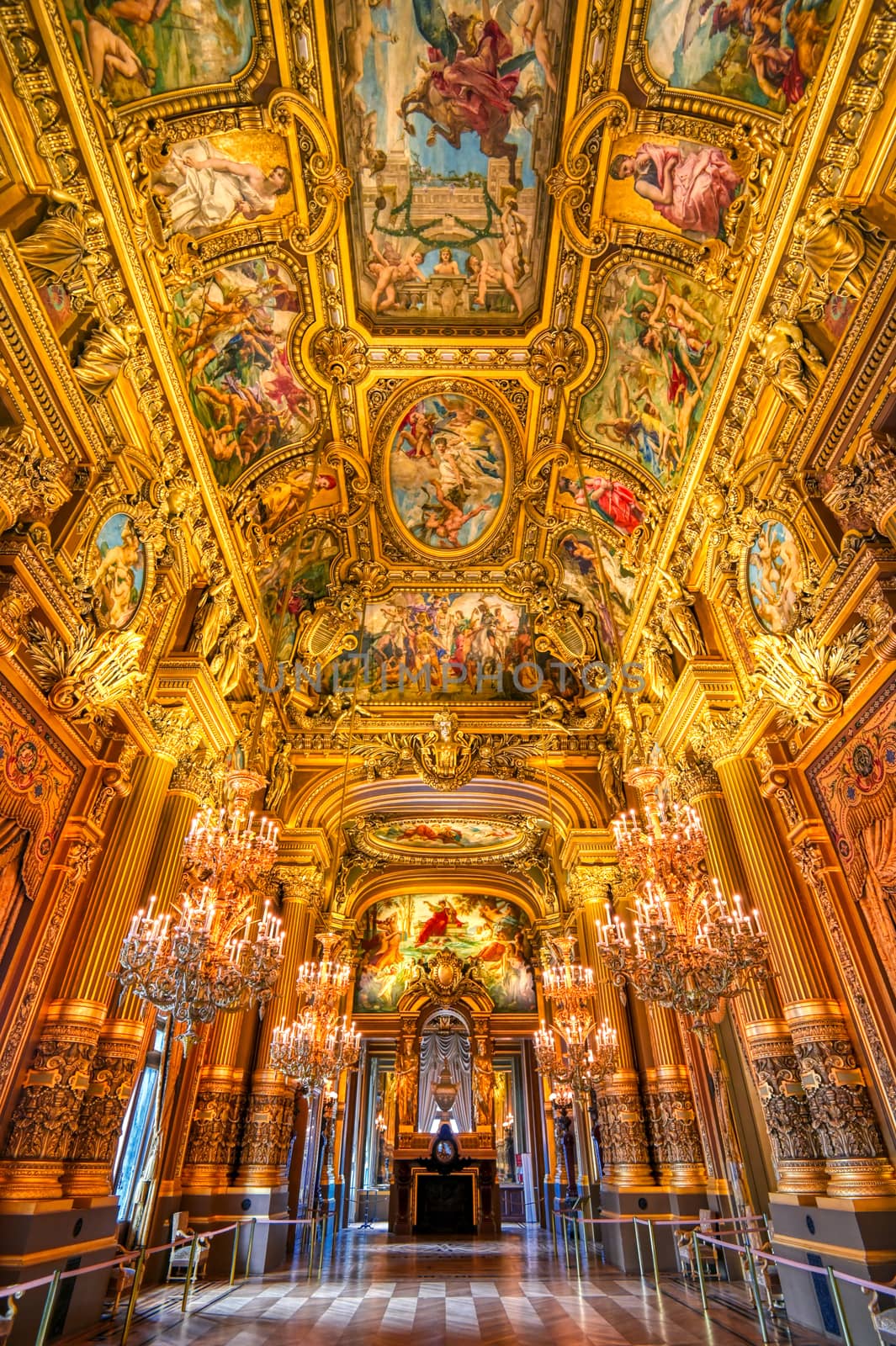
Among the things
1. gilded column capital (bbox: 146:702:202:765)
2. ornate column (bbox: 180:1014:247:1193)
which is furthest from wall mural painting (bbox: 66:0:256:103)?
ornate column (bbox: 180:1014:247:1193)

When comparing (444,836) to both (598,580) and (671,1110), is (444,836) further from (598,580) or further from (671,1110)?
(671,1110)

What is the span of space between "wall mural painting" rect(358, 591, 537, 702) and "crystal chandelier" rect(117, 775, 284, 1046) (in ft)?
24.9

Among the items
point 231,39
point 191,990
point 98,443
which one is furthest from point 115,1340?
point 231,39

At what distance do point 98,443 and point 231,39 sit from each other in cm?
438

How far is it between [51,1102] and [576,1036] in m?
Result: 8.08

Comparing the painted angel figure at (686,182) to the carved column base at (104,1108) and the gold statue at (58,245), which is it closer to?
the gold statue at (58,245)

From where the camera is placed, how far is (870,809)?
6621 mm

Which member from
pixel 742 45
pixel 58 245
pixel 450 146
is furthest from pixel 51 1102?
pixel 742 45

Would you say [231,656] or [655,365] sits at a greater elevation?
[655,365]

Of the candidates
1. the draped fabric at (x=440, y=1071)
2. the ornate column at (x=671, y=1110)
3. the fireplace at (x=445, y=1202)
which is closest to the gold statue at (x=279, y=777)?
the ornate column at (x=671, y=1110)

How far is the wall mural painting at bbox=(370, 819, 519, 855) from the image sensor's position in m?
19.7

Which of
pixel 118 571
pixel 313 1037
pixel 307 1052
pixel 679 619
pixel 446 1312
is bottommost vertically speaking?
pixel 446 1312

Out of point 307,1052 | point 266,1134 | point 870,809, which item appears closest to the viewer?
point 870,809

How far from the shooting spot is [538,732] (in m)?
15.7
